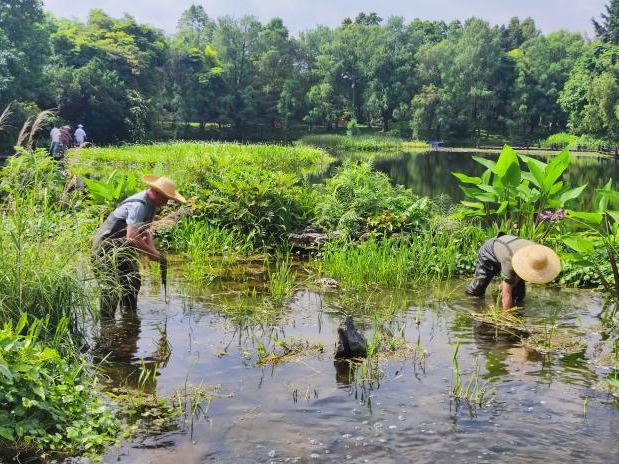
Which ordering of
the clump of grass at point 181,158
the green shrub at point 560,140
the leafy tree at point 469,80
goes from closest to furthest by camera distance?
the clump of grass at point 181,158
the green shrub at point 560,140
the leafy tree at point 469,80

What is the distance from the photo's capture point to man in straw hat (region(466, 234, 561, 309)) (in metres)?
6.44

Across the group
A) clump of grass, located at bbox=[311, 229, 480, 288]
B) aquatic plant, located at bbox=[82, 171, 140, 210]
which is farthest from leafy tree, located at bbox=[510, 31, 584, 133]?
aquatic plant, located at bbox=[82, 171, 140, 210]

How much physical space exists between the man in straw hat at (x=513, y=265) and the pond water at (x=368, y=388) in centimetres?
27

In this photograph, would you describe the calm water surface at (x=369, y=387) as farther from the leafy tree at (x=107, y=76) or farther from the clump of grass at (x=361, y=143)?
the clump of grass at (x=361, y=143)

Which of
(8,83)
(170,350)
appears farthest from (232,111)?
(170,350)

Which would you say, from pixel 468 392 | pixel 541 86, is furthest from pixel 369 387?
pixel 541 86

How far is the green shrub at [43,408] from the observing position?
3824 mm

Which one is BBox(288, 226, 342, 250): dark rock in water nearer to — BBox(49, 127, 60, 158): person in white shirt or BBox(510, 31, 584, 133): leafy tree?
BBox(49, 127, 60, 158): person in white shirt

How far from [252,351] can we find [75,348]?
1669 mm

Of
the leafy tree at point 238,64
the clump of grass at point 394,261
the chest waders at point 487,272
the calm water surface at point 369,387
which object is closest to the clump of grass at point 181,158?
the clump of grass at point 394,261

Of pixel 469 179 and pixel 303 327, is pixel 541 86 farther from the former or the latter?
pixel 303 327

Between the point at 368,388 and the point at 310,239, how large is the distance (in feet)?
17.8

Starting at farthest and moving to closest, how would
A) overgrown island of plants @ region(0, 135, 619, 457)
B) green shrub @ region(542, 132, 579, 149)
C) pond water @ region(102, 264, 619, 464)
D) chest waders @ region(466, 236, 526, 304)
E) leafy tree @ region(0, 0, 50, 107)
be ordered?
green shrub @ region(542, 132, 579, 149)
leafy tree @ region(0, 0, 50, 107)
chest waders @ region(466, 236, 526, 304)
pond water @ region(102, 264, 619, 464)
overgrown island of plants @ region(0, 135, 619, 457)

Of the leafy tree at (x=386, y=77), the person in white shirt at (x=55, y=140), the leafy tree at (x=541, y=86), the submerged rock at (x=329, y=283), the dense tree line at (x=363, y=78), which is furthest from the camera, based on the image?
the leafy tree at (x=386, y=77)
